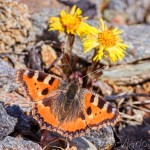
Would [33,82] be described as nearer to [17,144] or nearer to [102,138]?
[17,144]

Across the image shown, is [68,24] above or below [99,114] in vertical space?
above

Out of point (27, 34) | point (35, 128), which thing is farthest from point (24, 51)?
point (35, 128)

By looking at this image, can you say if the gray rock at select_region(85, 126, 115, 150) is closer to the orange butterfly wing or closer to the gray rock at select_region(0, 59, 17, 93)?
the orange butterfly wing

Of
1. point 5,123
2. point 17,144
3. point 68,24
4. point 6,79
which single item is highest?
point 68,24

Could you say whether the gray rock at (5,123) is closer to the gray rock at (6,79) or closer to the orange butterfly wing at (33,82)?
the orange butterfly wing at (33,82)

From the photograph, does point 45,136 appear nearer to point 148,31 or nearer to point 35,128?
point 35,128

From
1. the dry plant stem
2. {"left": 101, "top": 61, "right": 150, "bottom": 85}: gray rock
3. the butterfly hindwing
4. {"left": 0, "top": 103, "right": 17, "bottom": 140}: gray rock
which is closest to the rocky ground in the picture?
{"left": 101, "top": 61, "right": 150, "bottom": 85}: gray rock

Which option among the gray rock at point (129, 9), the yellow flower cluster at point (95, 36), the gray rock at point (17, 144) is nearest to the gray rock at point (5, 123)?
the gray rock at point (17, 144)

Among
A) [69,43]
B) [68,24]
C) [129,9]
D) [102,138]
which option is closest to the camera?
[102,138]

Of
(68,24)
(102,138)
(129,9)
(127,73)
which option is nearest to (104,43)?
(68,24)
